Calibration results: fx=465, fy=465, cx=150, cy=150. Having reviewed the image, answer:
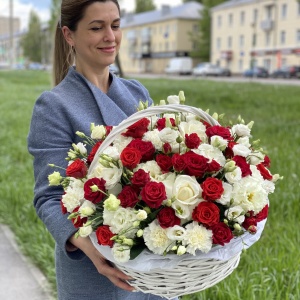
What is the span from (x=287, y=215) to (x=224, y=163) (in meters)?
2.80

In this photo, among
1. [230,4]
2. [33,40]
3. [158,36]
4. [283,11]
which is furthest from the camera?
[33,40]

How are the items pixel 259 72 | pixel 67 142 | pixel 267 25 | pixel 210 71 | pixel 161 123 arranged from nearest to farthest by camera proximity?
pixel 161 123 → pixel 67 142 → pixel 259 72 → pixel 210 71 → pixel 267 25

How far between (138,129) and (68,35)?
1.81ft

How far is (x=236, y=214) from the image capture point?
3.88 feet

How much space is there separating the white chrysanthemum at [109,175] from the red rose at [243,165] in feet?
1.01

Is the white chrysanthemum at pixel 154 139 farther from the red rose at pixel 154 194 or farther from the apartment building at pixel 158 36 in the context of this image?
the apartment building at pixel 158 36

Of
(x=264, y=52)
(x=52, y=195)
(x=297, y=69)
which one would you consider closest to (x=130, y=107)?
(x=52, y=195)

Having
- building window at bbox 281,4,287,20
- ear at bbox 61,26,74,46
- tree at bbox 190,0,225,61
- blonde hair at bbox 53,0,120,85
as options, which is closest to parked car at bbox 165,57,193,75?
tree at bbox 190,0,225,61

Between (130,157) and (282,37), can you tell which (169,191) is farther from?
(282,37)

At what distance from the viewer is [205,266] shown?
1187 millimetres

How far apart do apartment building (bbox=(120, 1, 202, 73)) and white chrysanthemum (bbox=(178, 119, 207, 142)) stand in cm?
5752

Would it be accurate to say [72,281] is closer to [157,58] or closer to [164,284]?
[164,284]

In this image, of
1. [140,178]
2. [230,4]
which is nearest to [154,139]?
[140,178]

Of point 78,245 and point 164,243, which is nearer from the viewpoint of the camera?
point 164,243
